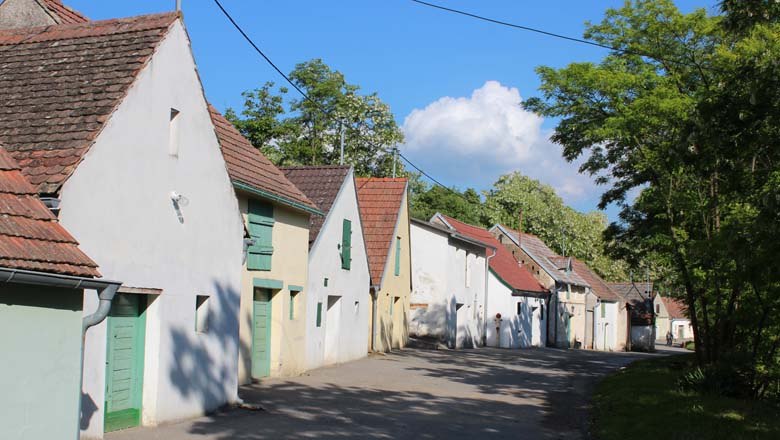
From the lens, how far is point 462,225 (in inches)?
1891

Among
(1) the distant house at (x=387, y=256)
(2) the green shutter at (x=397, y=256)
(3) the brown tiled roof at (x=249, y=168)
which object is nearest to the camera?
(3) the brown tiled roof at (x=249, y=168)

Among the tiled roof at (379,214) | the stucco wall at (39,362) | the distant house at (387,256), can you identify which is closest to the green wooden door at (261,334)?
the distant house at (387,256)

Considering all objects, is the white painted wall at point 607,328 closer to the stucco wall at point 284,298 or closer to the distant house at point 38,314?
the stucco wall at point 284,298

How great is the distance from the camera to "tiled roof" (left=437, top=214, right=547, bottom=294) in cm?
4688

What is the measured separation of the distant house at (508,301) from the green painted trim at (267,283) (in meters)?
24.0

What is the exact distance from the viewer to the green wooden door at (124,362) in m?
12.1

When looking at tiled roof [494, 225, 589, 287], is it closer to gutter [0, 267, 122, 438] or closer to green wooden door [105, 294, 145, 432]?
green wooden door [105, 294, 145, 432]

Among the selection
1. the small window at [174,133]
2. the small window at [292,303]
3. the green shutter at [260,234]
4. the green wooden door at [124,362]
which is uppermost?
the small window at [174,133]

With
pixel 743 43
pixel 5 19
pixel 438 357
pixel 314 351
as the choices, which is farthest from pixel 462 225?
pixel 5 19

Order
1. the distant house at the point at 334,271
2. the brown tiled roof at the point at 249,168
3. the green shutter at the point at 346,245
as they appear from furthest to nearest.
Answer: the green shutter at the point at 346,245 → the distant house at the point at 334,271 → the brown tiled roof at the point at 249,168

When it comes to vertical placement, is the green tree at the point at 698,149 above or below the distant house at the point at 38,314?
above

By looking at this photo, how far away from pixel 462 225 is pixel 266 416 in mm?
34164

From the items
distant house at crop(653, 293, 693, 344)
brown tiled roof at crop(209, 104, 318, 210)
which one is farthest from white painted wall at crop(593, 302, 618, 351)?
brown tiled roof at crop(209, 104, 318, 210)

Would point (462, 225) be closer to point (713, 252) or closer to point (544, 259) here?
point (544, 259)
